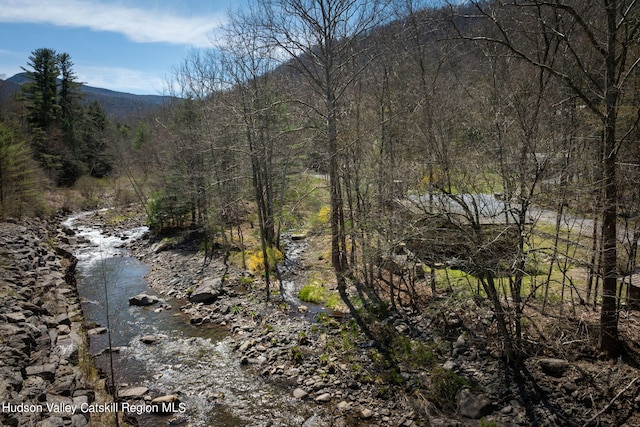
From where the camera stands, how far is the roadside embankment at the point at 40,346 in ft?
19.7

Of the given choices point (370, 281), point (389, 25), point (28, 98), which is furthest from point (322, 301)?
point (28, 98)

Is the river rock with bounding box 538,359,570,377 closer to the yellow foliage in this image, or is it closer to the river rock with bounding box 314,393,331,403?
the river rock with bounding box 314,393,331,403

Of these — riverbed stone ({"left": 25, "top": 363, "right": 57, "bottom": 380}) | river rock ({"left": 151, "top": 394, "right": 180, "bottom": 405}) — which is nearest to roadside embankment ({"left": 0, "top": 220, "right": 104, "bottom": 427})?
riverbed stone ({"left": 25, "top": 363, "right": 57, "bottom": 380})

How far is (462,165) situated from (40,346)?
948cm

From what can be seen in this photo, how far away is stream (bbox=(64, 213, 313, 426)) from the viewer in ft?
22.2

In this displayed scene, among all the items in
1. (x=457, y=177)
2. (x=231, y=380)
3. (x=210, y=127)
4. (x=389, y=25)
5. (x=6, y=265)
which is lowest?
(x=231, y=380)

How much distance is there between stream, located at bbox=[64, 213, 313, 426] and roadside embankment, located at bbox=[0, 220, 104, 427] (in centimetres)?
63

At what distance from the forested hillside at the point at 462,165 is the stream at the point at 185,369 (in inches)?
98.8

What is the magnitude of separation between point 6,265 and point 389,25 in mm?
14207

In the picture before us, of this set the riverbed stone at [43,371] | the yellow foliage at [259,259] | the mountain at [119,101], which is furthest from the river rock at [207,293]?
the mountain at [119,101]

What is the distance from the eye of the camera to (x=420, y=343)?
324 inches

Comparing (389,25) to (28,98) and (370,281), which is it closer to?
(370,281)

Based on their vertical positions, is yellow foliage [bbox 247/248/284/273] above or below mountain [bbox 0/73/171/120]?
below

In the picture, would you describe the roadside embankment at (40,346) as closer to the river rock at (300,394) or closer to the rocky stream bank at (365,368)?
the rocky stream bank at (365,368)
